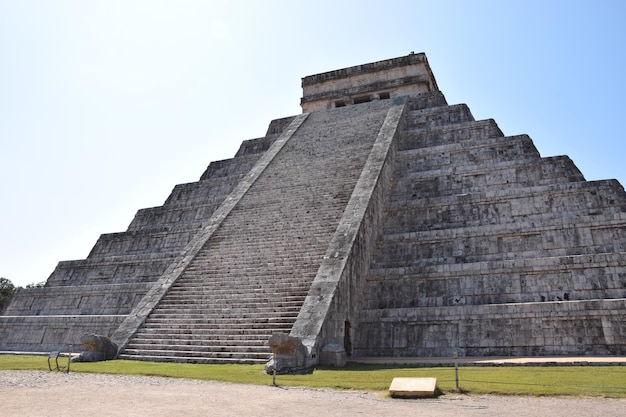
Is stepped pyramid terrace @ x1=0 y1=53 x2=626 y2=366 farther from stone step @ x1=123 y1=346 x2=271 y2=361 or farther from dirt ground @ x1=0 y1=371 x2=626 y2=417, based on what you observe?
dirt ground @ x1=0 y1=371 x2=626 y2=417

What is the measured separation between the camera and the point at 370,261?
13242mm

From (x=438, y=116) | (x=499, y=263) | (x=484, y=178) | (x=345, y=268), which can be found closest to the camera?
(x=345, y=268)

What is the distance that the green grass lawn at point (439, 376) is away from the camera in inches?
263

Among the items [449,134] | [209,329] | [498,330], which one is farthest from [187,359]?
[449,134]

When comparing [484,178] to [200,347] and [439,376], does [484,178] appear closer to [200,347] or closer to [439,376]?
[439,376]

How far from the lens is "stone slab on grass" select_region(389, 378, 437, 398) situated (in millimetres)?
6488

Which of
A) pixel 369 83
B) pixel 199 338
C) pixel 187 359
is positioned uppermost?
pixel 369 83

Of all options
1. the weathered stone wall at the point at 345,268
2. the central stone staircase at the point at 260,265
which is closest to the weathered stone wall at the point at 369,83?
the central stone staircase at the point at 260,265

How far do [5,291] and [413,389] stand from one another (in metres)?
50.0

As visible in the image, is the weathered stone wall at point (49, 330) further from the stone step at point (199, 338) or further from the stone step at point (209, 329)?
the stone step at point (199, 338)

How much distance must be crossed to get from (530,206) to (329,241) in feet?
18.4

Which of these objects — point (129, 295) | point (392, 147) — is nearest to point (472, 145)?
point (392, 147)

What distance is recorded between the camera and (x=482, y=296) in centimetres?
1141

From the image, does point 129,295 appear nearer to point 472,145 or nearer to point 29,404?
point 29,404
